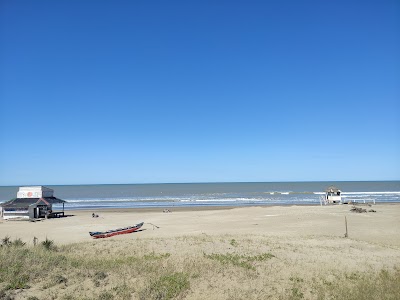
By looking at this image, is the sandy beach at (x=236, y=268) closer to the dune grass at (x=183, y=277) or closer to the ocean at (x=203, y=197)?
the dune grass at (x=183, y=277)

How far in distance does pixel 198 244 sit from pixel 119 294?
7441 millimetres

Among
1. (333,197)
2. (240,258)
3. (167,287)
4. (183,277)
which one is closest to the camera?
(167,287)

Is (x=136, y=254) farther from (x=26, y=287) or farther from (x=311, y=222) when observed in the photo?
(x=311, y=222)

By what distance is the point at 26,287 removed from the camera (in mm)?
9641

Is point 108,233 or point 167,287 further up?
point 167,287

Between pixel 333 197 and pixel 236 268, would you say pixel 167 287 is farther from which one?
pixel 333 197

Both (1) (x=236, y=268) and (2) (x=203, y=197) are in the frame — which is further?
(2) (x=203, y=197)

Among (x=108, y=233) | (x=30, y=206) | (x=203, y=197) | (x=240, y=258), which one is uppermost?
(x=30, y=206)

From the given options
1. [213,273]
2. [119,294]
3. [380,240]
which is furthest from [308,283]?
[380,240]

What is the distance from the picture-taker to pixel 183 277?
11102 millimetres

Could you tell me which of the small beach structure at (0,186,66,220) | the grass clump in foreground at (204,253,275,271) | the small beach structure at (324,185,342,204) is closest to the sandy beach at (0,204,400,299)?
the grass clump in foreground at (204,253,275,271)

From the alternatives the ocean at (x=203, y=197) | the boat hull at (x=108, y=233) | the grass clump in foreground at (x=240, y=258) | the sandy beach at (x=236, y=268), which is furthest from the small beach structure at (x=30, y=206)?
the grass clump in foreground at (x=240, y=258)

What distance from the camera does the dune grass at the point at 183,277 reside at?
983 centimetres

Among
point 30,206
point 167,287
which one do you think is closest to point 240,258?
point 167,287
